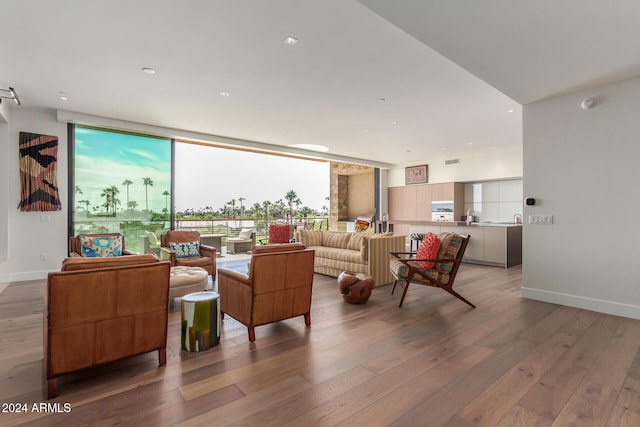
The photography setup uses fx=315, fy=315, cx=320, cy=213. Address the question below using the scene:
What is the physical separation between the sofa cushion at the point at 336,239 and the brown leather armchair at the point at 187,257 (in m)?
2.09

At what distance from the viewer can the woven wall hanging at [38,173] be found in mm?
5156

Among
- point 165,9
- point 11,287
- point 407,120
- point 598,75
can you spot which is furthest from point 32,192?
point 598,75

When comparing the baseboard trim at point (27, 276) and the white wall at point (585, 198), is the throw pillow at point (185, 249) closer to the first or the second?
the baseboard trim at point (27, 276)

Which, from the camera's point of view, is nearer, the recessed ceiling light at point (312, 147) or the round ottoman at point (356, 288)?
the round ottoman at point (356, 288)

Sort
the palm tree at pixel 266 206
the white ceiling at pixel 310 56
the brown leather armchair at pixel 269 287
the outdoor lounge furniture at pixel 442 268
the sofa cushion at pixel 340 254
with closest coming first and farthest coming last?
the white ceiling at pixel 310 56
the brown leather armchair at pixel 269 287
the outdoor lounge furniture at pixel 442 268
the sofa cushion at pixel 340 254
the palm tree at pixel 266 206

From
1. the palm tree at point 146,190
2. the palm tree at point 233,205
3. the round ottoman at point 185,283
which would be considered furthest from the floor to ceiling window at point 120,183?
the palm tree at point 233,205

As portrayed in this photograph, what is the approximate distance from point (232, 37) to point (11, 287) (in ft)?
16.6

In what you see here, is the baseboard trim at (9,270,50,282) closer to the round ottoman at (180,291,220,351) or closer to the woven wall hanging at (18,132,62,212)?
the woven wall hanging at (18,132,62,212)

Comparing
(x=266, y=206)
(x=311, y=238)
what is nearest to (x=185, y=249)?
(x=311, y=238)

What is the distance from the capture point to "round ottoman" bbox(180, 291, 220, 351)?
102 inches

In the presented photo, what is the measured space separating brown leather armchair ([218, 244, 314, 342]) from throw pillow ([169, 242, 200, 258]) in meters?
2.26

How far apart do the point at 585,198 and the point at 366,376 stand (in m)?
3.49

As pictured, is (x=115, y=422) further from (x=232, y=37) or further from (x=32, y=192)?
(x=32, y=192)

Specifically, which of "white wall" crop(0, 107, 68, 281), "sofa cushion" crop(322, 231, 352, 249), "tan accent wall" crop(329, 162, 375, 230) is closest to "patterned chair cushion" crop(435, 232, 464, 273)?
"sofa cushion" crop(322, 231, 352, 249)
